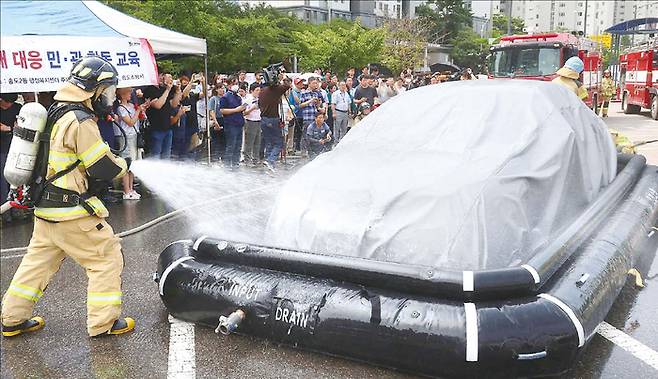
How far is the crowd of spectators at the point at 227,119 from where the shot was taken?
8.89m

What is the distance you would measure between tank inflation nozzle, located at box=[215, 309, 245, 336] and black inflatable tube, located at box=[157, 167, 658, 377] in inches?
2.0

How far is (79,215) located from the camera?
4012 mm

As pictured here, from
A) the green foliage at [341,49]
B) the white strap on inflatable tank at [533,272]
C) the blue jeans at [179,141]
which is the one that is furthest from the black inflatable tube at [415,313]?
the green foliage at [341,49]

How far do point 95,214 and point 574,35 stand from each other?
17544mm

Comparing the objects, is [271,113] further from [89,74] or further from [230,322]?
[230,322]

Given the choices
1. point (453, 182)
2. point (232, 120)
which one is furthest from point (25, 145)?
point (232, 120)

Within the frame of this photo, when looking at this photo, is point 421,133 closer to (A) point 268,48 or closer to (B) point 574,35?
(B) point 574,35

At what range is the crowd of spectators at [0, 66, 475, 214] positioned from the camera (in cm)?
889

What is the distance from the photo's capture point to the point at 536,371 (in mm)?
3215

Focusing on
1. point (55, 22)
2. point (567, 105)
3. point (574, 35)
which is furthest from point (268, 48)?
point (567, 105)

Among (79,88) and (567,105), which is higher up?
(79,88)

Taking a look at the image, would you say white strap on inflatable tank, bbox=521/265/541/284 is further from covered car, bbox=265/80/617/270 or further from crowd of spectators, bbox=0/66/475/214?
crowd of spectators, bbox=0/66/475/214

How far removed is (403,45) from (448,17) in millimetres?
33673

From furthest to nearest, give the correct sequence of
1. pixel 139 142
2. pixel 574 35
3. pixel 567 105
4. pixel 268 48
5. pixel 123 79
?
pixel 268 48
pixel 574 35
pixel 139 142
pixel 123 79
pixel 567 105
